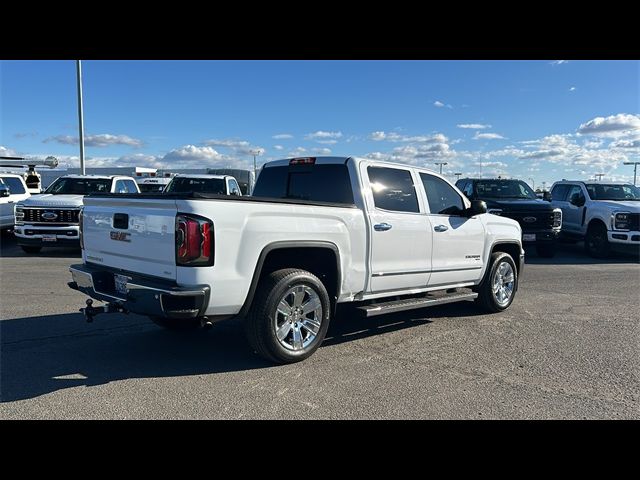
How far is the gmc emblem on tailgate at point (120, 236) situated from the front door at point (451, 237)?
3.38 m

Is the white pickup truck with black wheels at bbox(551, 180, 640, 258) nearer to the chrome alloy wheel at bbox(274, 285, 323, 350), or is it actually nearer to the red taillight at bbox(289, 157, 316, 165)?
the red taillight at bbox(289, 157, 316, 165)

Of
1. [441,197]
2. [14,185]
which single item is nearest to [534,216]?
[441,197]

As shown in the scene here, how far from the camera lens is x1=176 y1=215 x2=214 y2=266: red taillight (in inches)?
153

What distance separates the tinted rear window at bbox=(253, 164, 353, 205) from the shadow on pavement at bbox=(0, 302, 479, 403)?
5.25 ft

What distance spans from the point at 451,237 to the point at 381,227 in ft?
4.44

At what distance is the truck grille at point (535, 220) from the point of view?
12.5 meters

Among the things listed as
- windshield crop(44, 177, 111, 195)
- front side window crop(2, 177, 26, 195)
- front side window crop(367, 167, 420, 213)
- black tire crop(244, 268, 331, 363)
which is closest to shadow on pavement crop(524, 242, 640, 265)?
front side window crop(367, 167, 420, 213)

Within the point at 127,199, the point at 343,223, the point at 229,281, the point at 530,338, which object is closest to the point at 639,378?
the point at 530,338

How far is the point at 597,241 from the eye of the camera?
13.7 meters

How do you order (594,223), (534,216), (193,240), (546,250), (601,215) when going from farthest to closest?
(594,223) < (601,215) < (546,250) < (534,216) < (193,240)

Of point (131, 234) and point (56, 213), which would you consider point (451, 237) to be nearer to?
point (131, 234)

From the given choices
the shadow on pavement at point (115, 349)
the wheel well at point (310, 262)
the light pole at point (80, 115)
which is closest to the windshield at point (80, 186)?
the shadow on pavement at point (115, 349)
